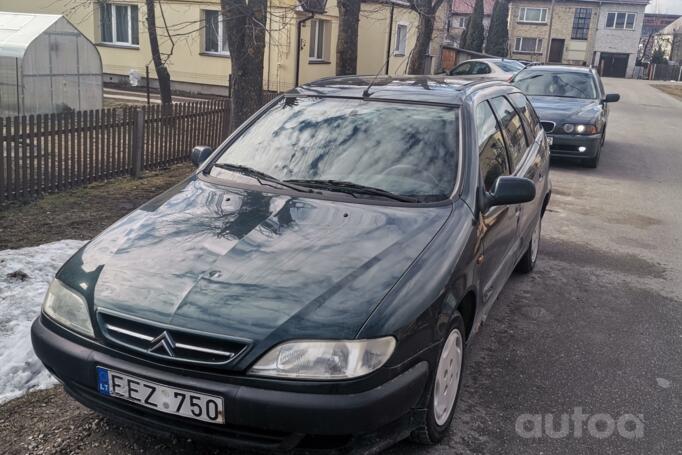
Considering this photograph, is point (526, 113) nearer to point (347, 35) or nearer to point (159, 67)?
point (347, 35)

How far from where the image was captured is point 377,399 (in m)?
2.55

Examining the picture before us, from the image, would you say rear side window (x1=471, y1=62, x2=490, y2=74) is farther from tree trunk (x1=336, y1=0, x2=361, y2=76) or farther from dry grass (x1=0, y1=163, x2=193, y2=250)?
dry grass (x1=0, y1=163, x2=193, y2=250)

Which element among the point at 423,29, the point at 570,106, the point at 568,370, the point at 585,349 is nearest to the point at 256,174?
the point at 568,370

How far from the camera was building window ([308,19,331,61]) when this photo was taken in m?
23.2

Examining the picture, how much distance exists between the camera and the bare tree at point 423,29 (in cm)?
1736

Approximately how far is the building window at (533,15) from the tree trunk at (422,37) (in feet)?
146

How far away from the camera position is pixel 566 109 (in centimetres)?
1143

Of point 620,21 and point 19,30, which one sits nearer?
point 19,30

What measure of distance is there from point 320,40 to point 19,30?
1221 centimetres

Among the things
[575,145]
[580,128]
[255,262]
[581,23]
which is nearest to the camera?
[255,262]

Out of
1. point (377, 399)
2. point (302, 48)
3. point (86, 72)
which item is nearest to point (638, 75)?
point (302, 48)

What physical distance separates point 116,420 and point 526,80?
11717 mm

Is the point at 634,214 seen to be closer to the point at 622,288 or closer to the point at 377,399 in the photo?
the point at 622,288

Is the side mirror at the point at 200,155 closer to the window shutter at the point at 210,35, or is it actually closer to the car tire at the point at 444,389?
the car tire at the point at 444,389
